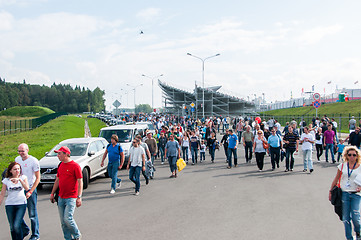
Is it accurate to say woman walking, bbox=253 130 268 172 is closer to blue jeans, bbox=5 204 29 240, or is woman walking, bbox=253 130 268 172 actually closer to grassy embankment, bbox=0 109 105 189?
blue jeans, bbox=5 204 29 240

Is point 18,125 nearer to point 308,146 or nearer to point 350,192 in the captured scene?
point 308,146

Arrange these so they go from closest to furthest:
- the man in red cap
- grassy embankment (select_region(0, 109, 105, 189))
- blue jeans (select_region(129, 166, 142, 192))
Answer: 1. the man in red cap
2. blue jeans (select_region(129, 166, 142, 192))
3. grassy embankment (select_region(0, 109, 105, 189))

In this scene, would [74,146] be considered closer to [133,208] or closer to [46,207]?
[46,207]

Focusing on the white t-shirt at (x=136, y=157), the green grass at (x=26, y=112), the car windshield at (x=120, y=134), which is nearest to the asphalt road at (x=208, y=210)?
the white t-shirt at (x=136, y=157)

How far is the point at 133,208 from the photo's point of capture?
7652 mm

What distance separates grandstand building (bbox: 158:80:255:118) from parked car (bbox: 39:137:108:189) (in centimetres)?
4730

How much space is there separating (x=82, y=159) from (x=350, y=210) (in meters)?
7.64

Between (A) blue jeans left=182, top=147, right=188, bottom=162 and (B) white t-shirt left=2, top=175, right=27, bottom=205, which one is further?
(A) blue jeans left=182, top=147, right=188, bottom=162

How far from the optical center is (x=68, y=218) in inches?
206

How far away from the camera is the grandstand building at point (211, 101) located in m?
64.7

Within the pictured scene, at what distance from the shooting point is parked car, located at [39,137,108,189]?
951 centimetres

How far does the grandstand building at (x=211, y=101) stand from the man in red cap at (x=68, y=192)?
2083 inches

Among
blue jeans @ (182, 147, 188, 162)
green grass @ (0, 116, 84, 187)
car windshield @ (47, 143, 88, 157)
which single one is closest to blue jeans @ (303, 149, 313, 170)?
blue jeans @ (182, 147, 188, 162)

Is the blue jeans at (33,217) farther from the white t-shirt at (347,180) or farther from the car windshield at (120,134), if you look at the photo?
the car windshield at (120,134)
